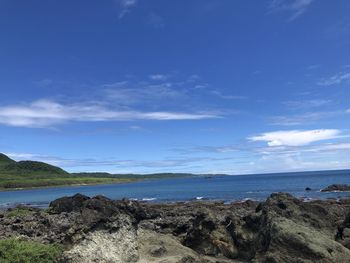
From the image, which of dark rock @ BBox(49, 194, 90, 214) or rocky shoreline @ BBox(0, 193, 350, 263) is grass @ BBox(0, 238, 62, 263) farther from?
dark rock @ BBox(49, 194, 90, 214)

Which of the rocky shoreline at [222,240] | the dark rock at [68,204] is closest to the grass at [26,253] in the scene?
the rocky shoreline at [222,240]

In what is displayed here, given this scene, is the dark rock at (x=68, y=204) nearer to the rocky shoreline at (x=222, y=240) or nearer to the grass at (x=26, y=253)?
the rocky shoreline at (x=222, y=240)

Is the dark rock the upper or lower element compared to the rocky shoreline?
upper

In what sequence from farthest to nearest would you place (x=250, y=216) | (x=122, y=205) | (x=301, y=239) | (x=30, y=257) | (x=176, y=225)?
(x=122, y=205) → (x=176, y=225) → (x=250, y=216) → (x=301, y=239) → (x=30, y=257)

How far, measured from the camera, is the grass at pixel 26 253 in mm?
13938

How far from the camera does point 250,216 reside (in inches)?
779

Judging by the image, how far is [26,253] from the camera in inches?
558

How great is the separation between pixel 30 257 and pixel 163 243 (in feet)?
16.4

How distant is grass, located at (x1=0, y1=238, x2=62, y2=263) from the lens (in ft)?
45.7

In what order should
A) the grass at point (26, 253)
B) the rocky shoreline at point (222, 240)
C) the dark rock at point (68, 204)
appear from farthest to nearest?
the dark rock at point (68, 204)
the rocky shoreline at point (222, 240)
the grass at point (26, 253)

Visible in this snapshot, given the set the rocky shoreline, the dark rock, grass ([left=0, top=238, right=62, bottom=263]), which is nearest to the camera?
grass ([left=0, top=238, right=62, bottom=263])

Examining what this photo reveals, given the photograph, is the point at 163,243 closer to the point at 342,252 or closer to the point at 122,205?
the point at 342,252

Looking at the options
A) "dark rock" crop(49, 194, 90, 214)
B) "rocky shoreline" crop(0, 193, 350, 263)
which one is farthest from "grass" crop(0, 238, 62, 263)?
"dark rock" crop(49, 194, 90, 214)

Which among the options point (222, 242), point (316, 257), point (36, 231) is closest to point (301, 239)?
point (316, 257)
